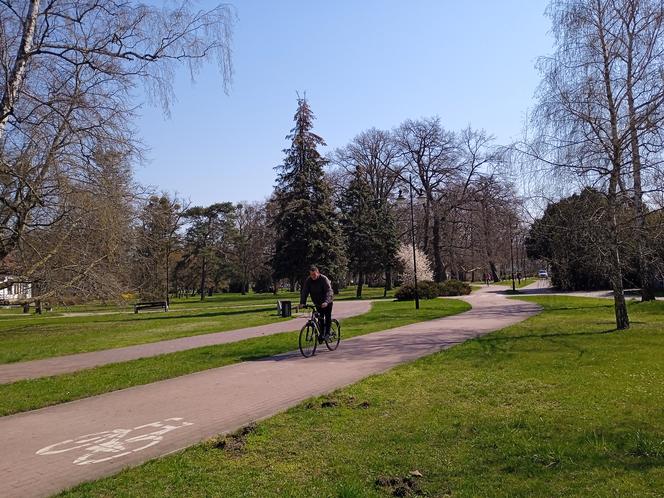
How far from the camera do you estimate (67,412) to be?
747 cm

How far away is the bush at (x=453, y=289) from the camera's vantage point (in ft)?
141

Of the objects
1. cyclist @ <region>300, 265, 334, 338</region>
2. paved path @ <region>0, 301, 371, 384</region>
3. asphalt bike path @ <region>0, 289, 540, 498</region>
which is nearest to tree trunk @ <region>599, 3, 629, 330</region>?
asphalt bike path @ <region>0, 289, 540, 498</region>

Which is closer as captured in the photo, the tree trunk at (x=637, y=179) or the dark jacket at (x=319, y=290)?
the dark jacket at (x=319, y=290)

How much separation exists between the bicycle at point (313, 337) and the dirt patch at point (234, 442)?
581 centimetres

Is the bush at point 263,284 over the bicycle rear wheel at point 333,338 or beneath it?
over

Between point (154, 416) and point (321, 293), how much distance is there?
5.78 meters

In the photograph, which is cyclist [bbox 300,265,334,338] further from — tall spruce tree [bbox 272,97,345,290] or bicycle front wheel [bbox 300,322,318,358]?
tall spruce tree [bbox 272,97,345,290]

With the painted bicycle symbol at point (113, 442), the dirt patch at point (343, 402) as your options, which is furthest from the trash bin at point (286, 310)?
the painted bicycle symbol at point (113, 442)

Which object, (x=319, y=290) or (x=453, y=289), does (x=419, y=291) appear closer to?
(x=453, y=289)

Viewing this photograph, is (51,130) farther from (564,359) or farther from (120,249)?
(564,359)

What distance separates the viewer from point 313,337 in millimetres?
12227

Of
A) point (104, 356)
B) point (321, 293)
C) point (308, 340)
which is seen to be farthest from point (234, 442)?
point (104, 356)

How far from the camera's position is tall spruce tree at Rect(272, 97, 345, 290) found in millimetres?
39406

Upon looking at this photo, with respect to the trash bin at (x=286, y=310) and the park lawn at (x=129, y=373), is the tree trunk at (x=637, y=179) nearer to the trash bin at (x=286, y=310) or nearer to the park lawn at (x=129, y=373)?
the park lawn at (x=129, y=373)
